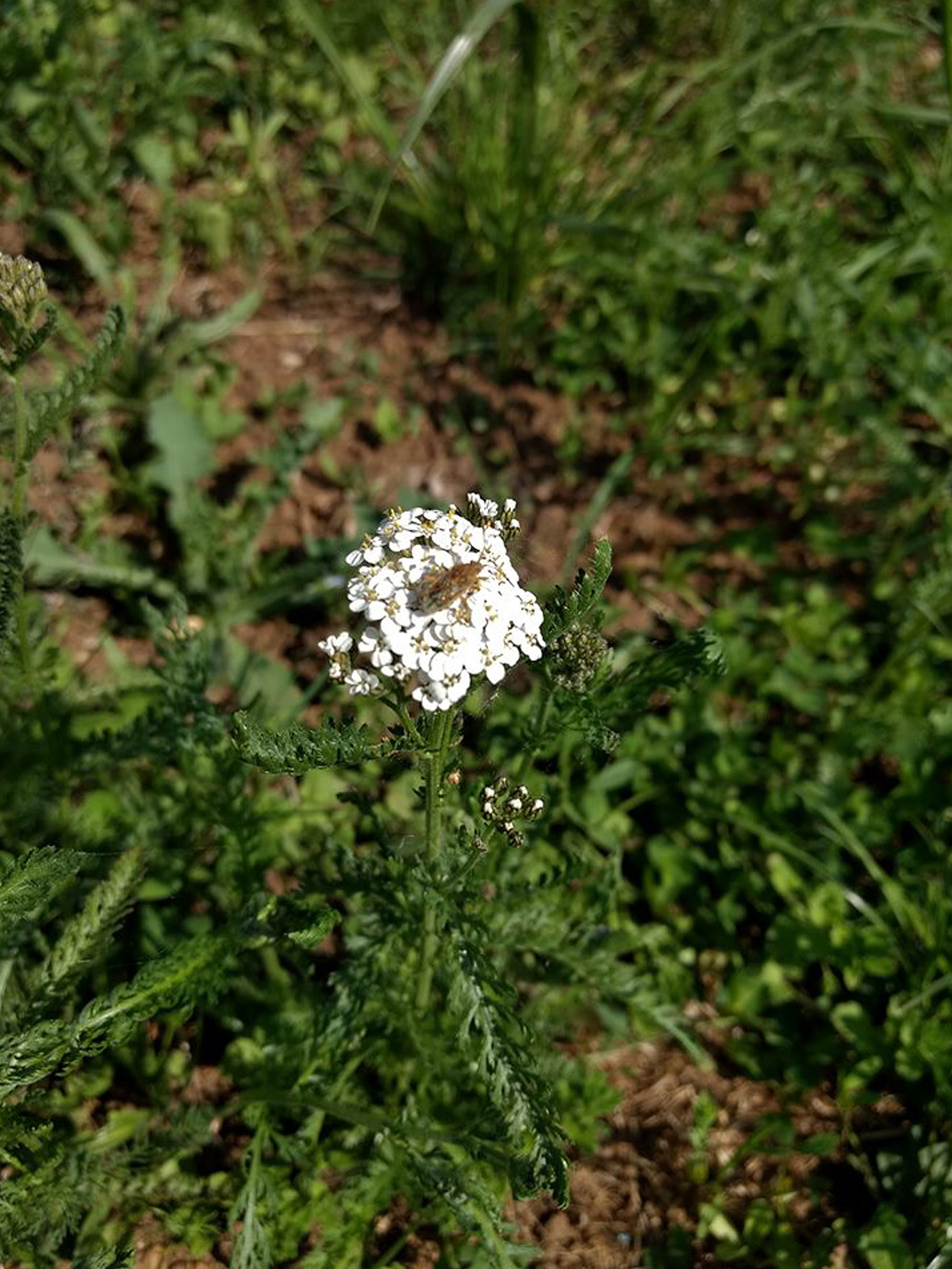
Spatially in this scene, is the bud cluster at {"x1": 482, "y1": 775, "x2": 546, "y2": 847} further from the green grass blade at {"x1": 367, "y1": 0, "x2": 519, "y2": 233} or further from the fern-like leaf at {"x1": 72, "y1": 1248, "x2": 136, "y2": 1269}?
the green grass blade at {"x1": 367, "y1": 0, "x2": 519, "y2": 233}

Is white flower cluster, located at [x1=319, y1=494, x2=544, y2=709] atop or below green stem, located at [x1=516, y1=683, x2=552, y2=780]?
atop

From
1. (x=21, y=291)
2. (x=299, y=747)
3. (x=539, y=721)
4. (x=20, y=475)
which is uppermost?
(x=21, y=291)

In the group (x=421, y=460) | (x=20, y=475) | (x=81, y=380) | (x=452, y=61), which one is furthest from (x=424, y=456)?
(x=20, y=475)

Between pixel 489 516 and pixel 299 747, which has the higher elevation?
pixel 489 516

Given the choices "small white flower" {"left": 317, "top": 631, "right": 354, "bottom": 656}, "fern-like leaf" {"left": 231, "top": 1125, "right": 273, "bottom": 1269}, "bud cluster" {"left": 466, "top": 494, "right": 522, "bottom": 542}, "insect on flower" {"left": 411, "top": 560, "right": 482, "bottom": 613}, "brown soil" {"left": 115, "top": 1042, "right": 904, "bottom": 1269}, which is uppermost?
"insect on flower" {"left": 411, "top": 560, "right": 482, "bottom": 613}

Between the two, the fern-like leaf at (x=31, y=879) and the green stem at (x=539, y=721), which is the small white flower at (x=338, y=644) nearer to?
the green stem at (x=539, y=721)

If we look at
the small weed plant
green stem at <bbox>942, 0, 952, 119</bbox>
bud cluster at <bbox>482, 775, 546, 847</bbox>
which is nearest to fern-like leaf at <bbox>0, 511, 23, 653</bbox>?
the small weed plant

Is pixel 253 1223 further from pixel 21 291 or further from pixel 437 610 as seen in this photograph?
pixel 21 291
